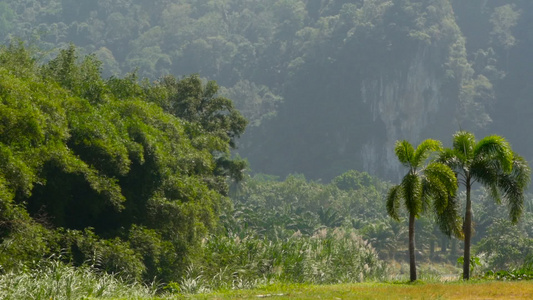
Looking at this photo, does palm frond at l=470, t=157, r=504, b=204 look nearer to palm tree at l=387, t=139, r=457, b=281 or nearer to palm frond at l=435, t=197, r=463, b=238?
palm frond at l=435, t=197, r=463, b=238

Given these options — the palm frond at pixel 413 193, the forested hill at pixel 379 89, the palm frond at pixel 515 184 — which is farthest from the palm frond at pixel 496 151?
the forested hill at pixel 379 89

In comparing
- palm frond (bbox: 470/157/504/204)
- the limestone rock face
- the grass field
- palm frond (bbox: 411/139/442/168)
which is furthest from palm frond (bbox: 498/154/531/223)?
the limestone rock face

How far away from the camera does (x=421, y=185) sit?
2498 cm

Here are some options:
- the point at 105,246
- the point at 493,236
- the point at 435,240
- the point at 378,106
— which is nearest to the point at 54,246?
the point at 105,246

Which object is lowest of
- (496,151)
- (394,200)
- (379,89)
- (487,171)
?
(394,200)

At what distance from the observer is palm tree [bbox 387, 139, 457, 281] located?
81.4ft

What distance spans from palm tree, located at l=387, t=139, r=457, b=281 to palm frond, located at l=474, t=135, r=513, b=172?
4.67 feet

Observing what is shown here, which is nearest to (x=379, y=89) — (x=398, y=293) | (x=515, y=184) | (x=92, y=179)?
(x=515, y=184)

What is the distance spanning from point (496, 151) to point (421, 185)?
2773mm

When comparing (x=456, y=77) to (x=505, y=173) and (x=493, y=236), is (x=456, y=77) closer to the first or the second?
(x=493, y=236)

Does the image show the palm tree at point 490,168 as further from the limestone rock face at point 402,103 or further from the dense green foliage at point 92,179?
the limestone rock face at point 402,103

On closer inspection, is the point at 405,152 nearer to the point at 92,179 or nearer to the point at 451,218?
the point at 451,218

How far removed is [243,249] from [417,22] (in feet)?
510

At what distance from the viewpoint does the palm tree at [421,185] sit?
81.4ft
